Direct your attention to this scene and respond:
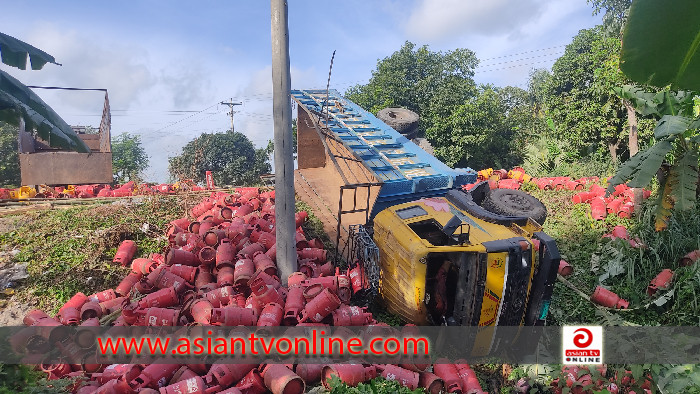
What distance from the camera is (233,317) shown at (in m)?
4.28

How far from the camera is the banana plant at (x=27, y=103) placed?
16.6ft

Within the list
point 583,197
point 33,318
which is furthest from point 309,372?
point 583,197

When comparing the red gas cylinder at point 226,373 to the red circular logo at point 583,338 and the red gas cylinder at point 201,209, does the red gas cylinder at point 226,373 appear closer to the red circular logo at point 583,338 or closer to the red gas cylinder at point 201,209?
the red circular logo at point 583,338

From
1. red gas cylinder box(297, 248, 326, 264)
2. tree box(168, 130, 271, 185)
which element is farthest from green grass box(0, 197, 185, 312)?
tree box(168, 130, 271, 185)

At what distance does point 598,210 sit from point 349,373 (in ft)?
23.3

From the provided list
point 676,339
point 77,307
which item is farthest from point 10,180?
point 676,339

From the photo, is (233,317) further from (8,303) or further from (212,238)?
(8,303)

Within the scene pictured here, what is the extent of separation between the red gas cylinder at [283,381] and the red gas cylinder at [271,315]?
0.64 m

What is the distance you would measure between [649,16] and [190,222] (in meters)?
7.19

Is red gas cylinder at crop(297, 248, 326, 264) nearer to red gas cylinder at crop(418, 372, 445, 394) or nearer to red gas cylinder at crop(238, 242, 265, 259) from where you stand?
red gas cylinder at crop(238, 242, 265, 259)

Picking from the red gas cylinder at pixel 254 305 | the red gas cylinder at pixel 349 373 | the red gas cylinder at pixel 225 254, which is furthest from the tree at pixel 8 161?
the red gas cylinder at pixel 349 373

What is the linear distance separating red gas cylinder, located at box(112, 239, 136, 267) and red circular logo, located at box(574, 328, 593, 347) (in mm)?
6540

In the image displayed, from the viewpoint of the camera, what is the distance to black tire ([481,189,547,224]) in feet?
22.9

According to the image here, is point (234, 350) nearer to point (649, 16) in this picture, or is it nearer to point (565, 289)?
point (649, 16)
